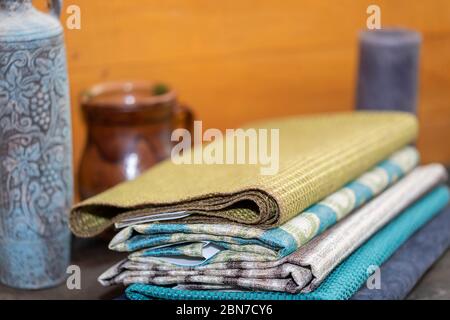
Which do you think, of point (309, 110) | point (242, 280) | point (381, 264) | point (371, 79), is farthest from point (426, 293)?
point (309, 110)

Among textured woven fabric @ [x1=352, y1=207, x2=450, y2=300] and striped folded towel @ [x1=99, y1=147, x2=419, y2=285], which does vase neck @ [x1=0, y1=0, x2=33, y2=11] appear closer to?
striped folded towel @ [x1=99, y1=147, x2=419, y2=285]

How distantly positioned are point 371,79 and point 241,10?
211 mm

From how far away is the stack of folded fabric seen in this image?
692 millimetres

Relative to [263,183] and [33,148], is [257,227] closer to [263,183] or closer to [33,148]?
Result: [263,183]

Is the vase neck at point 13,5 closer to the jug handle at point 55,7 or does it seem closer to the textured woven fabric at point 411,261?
the jug handle at point 55,7

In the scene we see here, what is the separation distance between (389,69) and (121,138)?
369mm

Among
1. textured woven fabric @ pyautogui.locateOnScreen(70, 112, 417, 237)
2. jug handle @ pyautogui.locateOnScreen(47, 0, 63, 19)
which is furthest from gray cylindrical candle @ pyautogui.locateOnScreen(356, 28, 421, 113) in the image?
jug handle @ pyautogui.locateOnScreen(47, 0, 63, 19)

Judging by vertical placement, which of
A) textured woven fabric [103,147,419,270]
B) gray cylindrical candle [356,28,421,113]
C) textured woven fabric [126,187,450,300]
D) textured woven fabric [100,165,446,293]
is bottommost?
textured woven fabric [126,187,450,300]

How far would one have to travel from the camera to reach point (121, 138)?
96cm

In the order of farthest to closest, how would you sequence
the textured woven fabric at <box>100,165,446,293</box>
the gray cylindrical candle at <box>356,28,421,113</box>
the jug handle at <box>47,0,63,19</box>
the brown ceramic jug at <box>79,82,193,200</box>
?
1. the gray cylindrical candle at <box>356,28,421,113</box>
2. the brown ceramic jug at <box>79,82,193,200</box>
3. the jug handle at <box>47,0,63,19</box>
4. the textured woven fabric at <box>100,165,446,293</box>

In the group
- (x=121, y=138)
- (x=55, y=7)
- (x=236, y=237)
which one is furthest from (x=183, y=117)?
(x=236, y=237)

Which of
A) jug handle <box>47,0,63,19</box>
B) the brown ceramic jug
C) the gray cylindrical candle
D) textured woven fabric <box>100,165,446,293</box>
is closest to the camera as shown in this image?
textured woven fabric <box>100,165,446,293</box>

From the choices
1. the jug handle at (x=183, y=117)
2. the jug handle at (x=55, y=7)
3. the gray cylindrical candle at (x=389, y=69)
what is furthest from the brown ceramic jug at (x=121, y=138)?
the gray cylindrical candle at (x=389, y=69)
